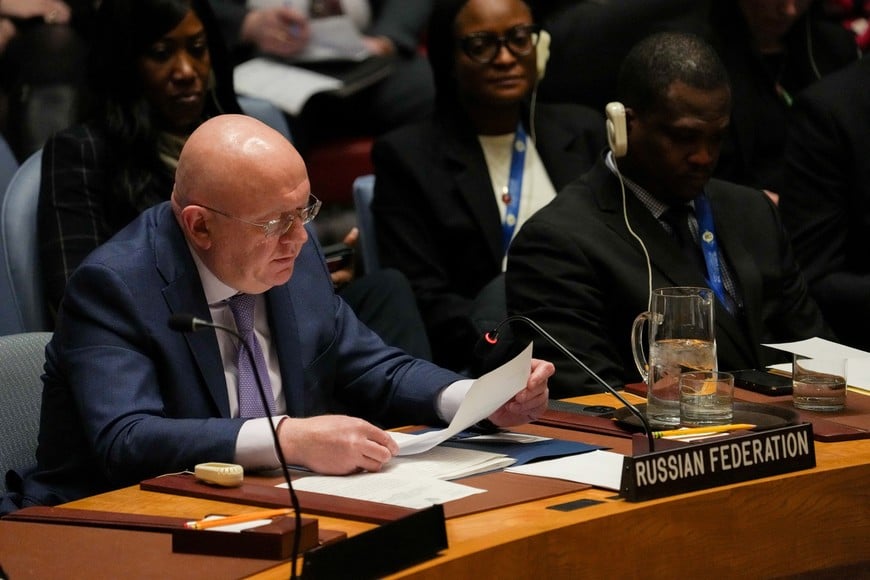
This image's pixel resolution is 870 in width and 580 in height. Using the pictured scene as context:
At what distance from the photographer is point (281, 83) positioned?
4.80m

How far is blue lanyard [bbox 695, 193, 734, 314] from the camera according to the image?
334 centimetres

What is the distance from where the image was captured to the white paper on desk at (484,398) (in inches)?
93.7

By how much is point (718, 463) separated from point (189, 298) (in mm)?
965

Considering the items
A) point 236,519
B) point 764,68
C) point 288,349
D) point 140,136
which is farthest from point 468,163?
point 236,519

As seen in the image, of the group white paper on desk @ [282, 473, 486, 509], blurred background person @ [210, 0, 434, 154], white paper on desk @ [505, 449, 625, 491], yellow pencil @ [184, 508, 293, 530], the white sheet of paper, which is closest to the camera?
yellow pencil @ [184, 508, 293, 530]

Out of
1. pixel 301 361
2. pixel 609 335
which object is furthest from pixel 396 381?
pixel 609 335

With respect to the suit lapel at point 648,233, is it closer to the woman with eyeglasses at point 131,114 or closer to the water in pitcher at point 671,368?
the water in pitcher at point 671,368

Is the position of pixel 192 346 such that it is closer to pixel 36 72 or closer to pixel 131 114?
pixel 131 114

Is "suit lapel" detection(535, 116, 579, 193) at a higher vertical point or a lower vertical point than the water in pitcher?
higher

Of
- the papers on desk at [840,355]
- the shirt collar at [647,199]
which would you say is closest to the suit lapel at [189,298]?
the papers on desk at [840,355]

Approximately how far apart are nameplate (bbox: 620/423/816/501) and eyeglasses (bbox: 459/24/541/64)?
2.21m

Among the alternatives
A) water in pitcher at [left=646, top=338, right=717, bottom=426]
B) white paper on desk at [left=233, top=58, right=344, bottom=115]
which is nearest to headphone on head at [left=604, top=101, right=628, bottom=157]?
water in pitcher at [left=646, top=338, right=717, bottom=426]

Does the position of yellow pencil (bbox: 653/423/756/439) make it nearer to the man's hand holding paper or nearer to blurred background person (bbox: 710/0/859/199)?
the man's hand holding paper

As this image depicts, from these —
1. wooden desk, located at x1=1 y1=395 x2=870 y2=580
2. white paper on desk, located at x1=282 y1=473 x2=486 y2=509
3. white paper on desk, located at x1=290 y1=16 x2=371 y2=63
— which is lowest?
wooden desk, located at x1=1 y1=395 x2=870 y2=580
